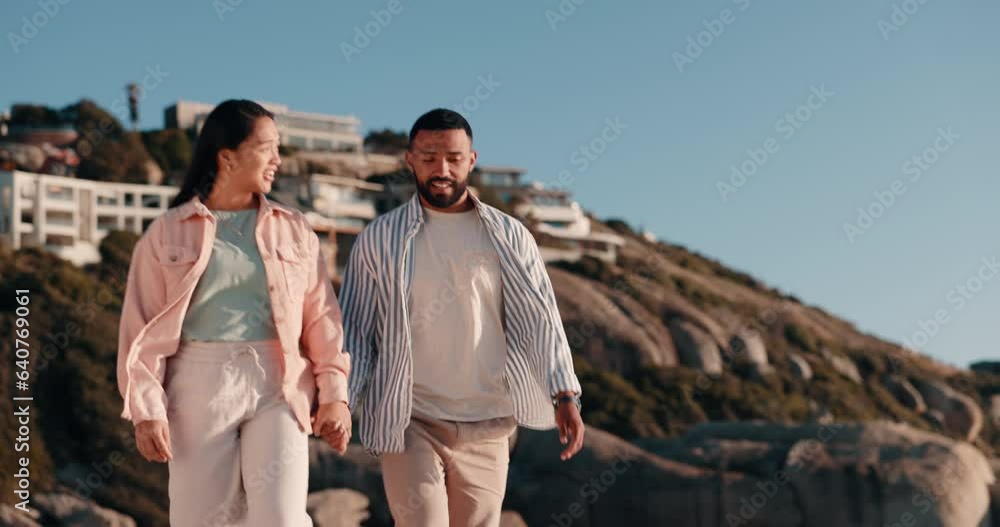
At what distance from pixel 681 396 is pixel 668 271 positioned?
61.0 ft

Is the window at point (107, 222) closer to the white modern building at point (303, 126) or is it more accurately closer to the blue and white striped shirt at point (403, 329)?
the white modern building at point (303, 126)

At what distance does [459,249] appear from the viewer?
5922mm

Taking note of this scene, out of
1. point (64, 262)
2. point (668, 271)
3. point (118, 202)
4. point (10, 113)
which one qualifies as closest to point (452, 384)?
point (64, 262)

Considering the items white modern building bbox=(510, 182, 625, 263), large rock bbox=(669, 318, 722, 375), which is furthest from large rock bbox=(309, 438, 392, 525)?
white modern building bbox=(510, 182, 625, 263)

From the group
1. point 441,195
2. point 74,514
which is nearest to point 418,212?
point 441,195

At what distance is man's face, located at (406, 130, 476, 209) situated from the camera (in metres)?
5.84

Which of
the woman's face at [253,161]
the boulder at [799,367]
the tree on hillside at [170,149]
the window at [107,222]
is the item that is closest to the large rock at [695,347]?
the boulder at [799,367]

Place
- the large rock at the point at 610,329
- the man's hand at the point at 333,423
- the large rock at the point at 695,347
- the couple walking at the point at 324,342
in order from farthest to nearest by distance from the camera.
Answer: the large rock at the point at 695,347 < the large rock at the point at 610,329 < the man's hand at the point at 333,423 < the couple walking at the point at 324,342

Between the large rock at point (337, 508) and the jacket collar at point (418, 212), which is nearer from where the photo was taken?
Result: the jacket collar at point (418, 212)

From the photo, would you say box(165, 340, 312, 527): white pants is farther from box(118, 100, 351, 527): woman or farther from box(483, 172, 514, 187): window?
box(483, 172, 514, 187): window

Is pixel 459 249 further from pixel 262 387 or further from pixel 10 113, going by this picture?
pixel 10 113

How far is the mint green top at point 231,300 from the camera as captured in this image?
4719 mm

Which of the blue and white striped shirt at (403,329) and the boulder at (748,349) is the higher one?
the boulder at (748,349)

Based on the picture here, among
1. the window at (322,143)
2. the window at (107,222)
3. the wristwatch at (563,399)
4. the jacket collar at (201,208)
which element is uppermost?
the window at (322,143)
